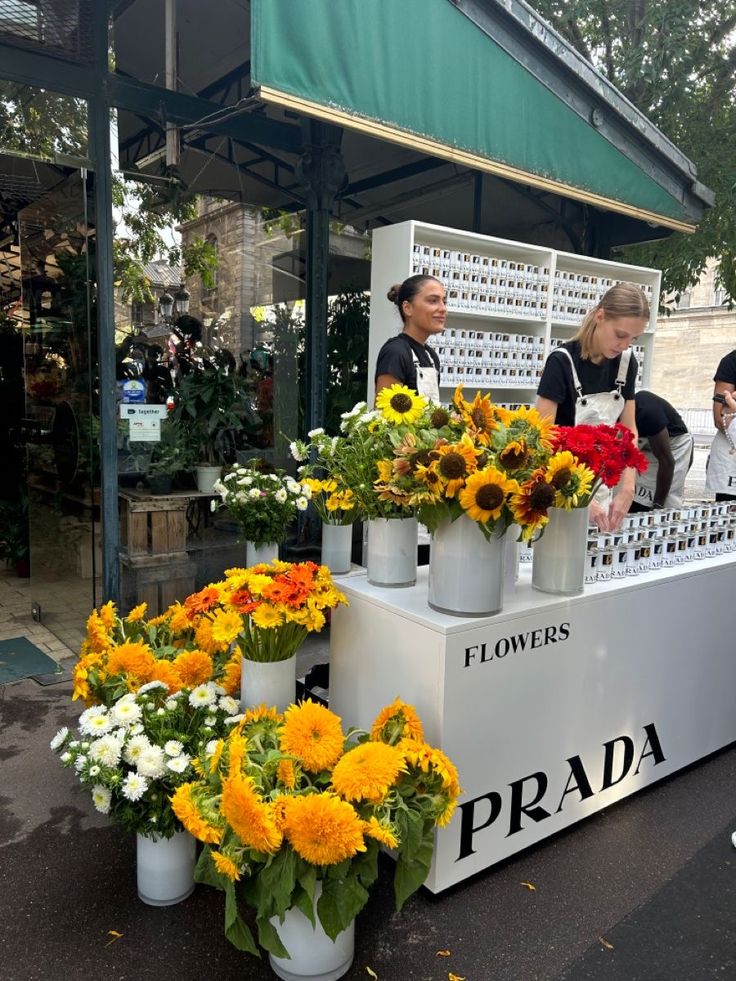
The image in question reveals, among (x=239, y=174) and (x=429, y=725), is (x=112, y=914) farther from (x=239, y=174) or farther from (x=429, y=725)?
(x=239, y=174)

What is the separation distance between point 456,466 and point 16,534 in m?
4.56

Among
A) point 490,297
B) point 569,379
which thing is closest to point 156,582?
point 569,379

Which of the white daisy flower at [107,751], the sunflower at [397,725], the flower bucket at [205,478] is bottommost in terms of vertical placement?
the white daisy flower at [107,751]

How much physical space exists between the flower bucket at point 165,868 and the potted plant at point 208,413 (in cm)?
249

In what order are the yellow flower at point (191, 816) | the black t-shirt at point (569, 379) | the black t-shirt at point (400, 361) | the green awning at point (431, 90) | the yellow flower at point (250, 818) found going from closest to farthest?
1. the yellow flower at point (250, 818)
2. the yellow flower at point (191, 816)
3. the black t-shirt at point (569, 379)
4. the green awning at point (431, 90)
5. the black t-shirt at point (400, 361)

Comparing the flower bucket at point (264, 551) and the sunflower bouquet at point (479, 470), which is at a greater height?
the sunflower bouquet at point (479, 470)

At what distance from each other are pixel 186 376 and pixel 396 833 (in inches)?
125

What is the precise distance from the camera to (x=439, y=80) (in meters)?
3.48

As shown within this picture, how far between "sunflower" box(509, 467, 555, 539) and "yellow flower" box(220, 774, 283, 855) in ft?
2.85

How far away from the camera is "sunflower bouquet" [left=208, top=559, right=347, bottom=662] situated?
188 centimetres

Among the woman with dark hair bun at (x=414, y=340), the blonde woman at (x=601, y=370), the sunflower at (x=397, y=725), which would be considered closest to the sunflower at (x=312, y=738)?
the sunflower at (x=397, y=725)

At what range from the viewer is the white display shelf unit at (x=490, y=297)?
4.18m

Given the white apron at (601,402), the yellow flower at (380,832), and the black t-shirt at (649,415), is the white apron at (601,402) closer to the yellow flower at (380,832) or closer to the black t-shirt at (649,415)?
the black t-shirt at (649,415)

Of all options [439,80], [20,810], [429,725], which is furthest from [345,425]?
[439,80]
